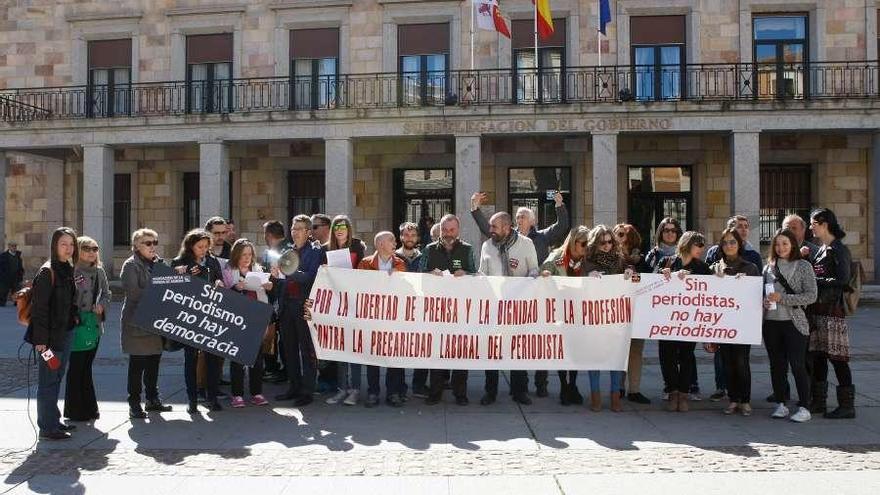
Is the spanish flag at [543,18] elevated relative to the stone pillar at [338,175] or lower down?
elevated

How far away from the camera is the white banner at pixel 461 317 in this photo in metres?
7.56

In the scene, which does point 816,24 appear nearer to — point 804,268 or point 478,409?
point 804,268

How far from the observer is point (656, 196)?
21203 millimetres

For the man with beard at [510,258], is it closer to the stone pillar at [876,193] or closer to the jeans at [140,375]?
the jeans at [140,375]

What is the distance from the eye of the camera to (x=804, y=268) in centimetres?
698

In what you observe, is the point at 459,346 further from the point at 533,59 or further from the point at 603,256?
the point at 533,59

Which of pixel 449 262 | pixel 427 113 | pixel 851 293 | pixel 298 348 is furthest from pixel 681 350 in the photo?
pixel 427 113

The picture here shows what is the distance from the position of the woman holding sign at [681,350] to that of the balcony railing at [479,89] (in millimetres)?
11665

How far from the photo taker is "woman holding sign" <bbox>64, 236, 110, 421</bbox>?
672 centimetres

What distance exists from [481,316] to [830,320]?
3.33 m

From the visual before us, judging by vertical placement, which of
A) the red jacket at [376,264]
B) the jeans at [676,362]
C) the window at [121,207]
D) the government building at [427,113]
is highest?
the government building at [427,113]

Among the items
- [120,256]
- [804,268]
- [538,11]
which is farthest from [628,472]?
[120,256]

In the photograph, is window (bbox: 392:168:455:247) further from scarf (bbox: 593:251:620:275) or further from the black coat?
the black coat

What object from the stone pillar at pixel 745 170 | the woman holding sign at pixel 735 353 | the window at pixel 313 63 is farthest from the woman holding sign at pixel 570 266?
the window at pixel 313 63
